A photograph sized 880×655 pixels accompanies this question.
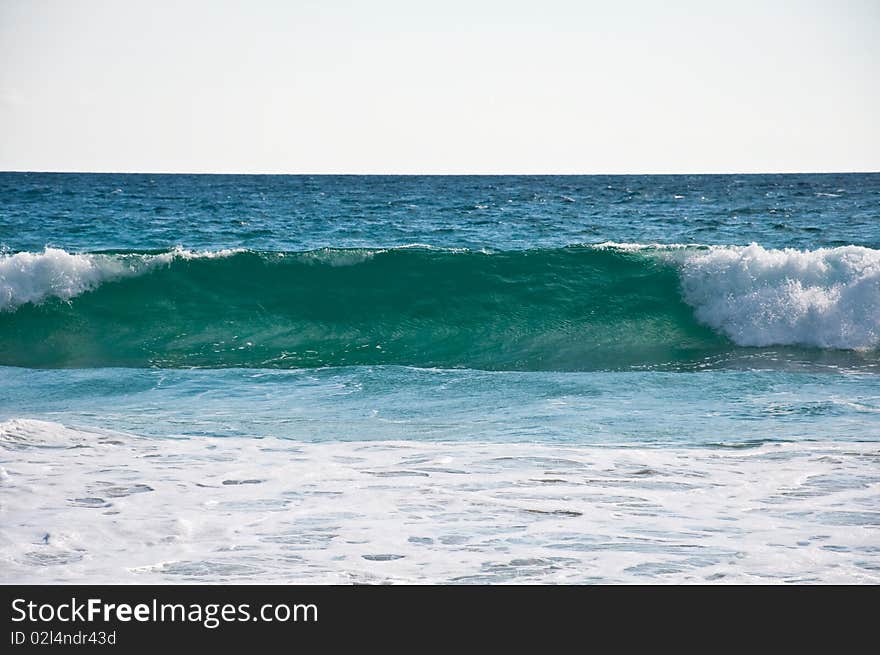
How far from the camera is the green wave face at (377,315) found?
11078 mm

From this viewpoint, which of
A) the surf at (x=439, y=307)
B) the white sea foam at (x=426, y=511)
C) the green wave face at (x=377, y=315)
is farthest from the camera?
the green wave face at (x=377, y=315)

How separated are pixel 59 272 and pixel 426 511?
10524 millimetres

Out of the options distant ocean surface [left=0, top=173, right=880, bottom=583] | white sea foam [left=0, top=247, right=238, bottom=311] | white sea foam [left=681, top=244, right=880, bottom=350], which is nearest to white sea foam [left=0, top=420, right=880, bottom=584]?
distant ocean surface [left=0, top=173, right=880, bottom=583]

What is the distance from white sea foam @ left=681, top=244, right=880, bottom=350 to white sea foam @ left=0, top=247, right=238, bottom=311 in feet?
26.4

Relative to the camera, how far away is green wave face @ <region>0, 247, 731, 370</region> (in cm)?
1108

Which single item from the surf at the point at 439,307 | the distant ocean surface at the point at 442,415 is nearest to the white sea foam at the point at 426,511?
the distant ocean surface at the point at 442,415

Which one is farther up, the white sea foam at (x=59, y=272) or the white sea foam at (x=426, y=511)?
the white sea foam at (x=59, y=272)

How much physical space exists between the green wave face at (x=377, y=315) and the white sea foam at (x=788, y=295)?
354 millimetres

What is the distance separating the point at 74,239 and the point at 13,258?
26.7 feet

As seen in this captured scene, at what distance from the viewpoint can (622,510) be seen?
4.56 meters

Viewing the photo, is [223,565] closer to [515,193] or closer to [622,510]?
[622,510]

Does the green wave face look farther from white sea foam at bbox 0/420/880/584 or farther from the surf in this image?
white sea foam at bbox 0/420/880/584

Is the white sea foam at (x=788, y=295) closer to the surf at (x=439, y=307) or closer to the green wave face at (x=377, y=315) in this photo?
the surf at (x=439, y=307)
